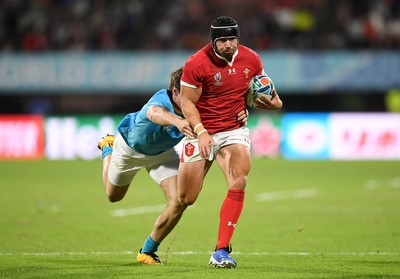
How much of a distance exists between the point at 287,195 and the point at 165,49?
12.6 metres

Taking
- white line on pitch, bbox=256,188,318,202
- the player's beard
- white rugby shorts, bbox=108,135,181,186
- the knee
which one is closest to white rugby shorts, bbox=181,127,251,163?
the knee

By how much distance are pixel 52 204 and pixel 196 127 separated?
8398 millimetres

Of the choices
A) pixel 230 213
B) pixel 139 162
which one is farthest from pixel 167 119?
pixel 139 162

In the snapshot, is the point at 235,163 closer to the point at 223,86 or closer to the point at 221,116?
the point at 221,116

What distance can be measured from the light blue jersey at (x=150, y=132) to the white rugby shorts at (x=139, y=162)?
0.10m

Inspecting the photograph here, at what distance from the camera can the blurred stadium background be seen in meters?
28.3

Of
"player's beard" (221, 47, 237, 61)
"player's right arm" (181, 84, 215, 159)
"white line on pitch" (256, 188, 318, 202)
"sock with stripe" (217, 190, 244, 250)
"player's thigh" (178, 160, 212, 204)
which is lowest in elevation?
"white line on pitch" (256, 188, 318, 202)

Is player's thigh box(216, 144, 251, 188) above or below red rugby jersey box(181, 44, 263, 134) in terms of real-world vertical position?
below

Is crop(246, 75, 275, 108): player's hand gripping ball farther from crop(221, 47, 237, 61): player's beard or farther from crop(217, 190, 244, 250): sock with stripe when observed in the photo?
crop(217, 190, 244, 250): sock with stripe

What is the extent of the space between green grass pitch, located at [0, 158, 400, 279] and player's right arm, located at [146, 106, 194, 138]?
1.31 meters

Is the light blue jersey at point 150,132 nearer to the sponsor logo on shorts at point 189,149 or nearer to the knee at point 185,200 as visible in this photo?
the sponsor logo on shorts at point 189,149

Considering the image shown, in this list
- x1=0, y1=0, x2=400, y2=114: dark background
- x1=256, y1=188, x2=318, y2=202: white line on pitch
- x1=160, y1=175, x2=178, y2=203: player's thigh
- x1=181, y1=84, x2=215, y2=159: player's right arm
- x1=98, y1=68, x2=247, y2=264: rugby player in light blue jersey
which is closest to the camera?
x1=181, y1=84, x2=215, y2=159: player's right arm

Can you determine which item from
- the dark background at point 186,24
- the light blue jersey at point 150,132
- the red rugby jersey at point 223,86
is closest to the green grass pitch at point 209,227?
the light blue jersey at point 150,132

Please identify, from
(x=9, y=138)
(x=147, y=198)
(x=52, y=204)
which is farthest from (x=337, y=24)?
(x=52, y=204)
